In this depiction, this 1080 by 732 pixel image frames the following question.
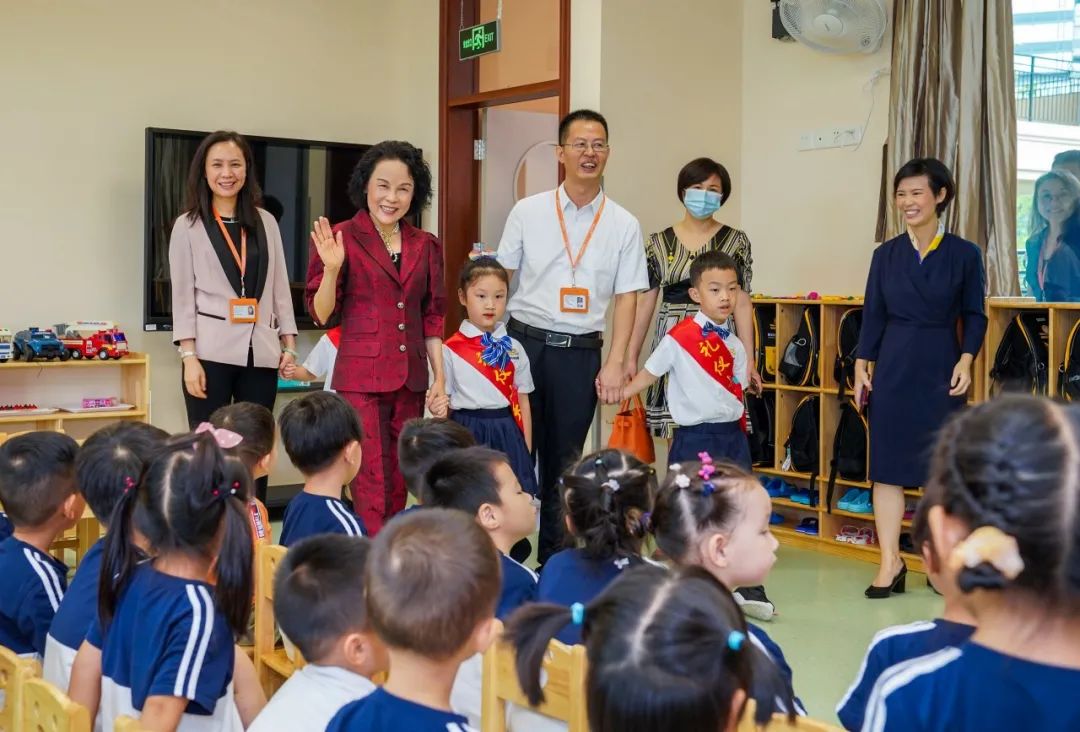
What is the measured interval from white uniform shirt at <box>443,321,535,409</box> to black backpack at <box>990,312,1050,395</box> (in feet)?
6.09

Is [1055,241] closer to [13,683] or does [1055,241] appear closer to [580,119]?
[580,119]

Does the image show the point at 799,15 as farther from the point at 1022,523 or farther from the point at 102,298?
the point at 1022,523

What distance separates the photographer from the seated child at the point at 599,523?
85.6 inches

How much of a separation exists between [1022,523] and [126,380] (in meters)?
5.18

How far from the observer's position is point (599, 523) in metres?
2.27

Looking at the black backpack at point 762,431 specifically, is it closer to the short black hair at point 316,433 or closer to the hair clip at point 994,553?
the short black hair at point 316,433

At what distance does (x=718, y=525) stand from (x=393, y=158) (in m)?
1.81

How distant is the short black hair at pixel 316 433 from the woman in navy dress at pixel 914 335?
220 centimetres

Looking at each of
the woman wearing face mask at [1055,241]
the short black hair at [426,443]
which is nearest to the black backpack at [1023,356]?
the woman wearing face mask at [1055,241]

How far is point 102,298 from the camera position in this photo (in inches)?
223

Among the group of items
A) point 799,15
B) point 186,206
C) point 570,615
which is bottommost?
point 570,615

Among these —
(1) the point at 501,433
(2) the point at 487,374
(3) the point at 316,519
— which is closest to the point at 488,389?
(2) the point at 487,374

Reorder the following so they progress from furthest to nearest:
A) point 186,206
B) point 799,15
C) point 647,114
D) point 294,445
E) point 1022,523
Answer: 1. point 647,114
2. point 799,15
3. point 186,206
4. point 294,445
5. point 1022,523

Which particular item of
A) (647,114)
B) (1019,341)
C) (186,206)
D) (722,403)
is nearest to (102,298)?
(186,206)
